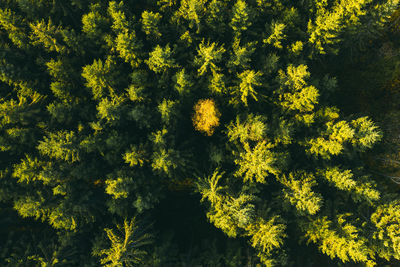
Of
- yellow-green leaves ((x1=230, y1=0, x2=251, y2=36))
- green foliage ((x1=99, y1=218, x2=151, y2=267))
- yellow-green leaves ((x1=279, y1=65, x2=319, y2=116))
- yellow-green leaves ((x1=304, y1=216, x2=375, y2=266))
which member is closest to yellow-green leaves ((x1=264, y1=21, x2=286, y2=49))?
yellow-green leaves ((x1=230, y1=0, x2=251, y2=36))

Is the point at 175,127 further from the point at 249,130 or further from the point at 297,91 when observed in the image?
the point at 297,91

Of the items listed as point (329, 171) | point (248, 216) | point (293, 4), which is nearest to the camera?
point (248, 216)

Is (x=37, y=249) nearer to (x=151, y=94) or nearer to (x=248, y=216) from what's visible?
(x=151, y=94)

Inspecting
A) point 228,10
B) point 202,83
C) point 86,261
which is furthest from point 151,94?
point 86,261

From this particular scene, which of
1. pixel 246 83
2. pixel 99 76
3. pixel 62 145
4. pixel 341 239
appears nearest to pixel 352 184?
pixel 341 239

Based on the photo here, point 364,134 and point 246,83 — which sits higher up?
point 246,83

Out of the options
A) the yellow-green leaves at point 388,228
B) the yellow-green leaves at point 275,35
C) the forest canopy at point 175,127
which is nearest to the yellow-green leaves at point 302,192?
the forest canopy at point 175,127

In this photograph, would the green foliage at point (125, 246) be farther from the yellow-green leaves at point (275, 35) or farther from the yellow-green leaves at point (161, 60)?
the yellow-green leaves at point (275, 35)
